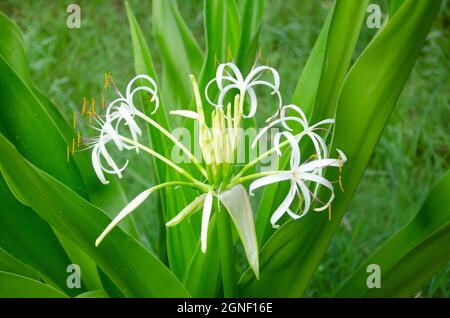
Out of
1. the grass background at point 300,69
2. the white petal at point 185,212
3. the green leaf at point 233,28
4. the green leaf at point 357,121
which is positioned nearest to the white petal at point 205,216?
the white petal at point 185,212

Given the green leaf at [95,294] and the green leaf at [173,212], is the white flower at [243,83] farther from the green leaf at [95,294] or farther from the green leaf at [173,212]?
the green leaf at [95,294]

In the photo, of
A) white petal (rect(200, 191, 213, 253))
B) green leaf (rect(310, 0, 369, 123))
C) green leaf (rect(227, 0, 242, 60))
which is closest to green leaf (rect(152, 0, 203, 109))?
green leaf (rect(227, 0, 242, 60))

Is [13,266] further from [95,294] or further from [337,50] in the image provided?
[337,50]

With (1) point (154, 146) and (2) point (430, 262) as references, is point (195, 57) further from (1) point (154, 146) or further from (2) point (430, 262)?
(2) point (430, 262)

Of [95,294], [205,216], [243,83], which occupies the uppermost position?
[243,83]

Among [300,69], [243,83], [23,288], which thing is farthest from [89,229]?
[300,69]

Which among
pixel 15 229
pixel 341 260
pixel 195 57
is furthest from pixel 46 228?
pixel 341 260
